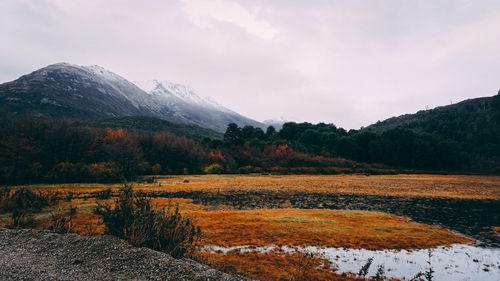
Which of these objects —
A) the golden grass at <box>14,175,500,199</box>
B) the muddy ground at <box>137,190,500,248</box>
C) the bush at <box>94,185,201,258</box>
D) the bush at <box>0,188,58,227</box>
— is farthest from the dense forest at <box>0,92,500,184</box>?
the bush at <box>94,185,201,258</box>

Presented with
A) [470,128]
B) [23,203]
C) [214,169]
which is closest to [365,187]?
[214,169]

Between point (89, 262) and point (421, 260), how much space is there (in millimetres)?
11262

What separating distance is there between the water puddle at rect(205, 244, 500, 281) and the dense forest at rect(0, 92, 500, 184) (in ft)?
117

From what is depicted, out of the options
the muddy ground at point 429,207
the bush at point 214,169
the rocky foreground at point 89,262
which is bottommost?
the bush at point 214,169

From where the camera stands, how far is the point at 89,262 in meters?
6.13

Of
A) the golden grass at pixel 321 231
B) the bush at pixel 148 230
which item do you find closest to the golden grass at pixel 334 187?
the golden grass at pixel 321 231

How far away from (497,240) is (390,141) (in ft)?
213

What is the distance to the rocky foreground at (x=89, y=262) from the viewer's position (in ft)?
18.1

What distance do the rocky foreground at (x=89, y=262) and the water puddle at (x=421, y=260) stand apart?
3.56 m

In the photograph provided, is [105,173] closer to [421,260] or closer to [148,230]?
[148,230]

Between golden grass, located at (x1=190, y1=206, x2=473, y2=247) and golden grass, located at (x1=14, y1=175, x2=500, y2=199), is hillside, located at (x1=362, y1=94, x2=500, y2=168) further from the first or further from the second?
golden grass, located at (x1=190, y1=206, x2=473, y2=247)

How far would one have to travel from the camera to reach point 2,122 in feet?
123

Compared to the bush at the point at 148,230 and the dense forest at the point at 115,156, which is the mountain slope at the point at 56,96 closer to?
the dense forest at the point at 115,156

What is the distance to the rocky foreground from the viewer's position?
5520 mm
